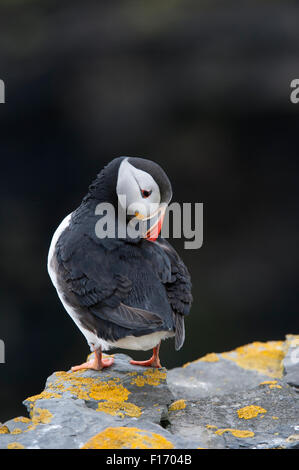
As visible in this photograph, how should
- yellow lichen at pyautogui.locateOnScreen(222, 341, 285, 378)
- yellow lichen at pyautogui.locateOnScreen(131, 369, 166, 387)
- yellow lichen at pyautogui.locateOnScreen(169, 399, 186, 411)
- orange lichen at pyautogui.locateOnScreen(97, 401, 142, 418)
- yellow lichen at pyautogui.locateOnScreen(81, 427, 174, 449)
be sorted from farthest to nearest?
yellow lichen at pyautogui.locateOnScreen(222, 341, 285, 378), yellow lichen at pyautogui.locateOnScreen(131, 369, 166, 387), yellow lichen at pyautogui.locateOnScreen(169, 399, 186, 411), orange lichen at pyautogui.locateOnScreen(97, 401, 142, 418), yellow lichen at pyautogui.locateOnScreen(81, 427, 174, 449)

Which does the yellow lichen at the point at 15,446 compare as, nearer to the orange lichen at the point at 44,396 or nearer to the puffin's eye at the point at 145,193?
the orange lichen at the point at 44,396

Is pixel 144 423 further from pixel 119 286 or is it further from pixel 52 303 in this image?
pixel 52 303

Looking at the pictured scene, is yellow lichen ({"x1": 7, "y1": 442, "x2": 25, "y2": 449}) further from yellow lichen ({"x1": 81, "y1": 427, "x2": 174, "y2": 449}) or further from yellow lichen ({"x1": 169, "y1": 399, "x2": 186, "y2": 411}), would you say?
yellow lichen ({"x1": 169, "y1": 399, "x2": 186, "y2": 411})

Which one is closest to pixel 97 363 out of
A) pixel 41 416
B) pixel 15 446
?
pixel 41 416

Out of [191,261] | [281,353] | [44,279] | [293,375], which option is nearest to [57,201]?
[44,279]

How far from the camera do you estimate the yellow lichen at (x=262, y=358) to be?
479 centimetres

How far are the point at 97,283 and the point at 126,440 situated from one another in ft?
3.53

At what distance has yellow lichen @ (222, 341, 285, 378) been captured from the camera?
188 inches

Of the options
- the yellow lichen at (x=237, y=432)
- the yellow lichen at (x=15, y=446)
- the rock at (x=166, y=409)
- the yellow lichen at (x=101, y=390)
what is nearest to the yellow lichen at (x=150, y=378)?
the rock at (x=166, y=409)

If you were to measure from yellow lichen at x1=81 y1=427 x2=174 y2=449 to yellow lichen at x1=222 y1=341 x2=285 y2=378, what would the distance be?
180 cm

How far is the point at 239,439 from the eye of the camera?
3.30 meters

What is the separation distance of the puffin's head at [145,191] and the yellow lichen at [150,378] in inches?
33.4

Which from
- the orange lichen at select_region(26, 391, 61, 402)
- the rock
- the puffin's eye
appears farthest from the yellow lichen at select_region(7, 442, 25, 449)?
the puffin's eye

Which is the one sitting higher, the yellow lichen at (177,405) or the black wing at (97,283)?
the black wing at (97,283)
